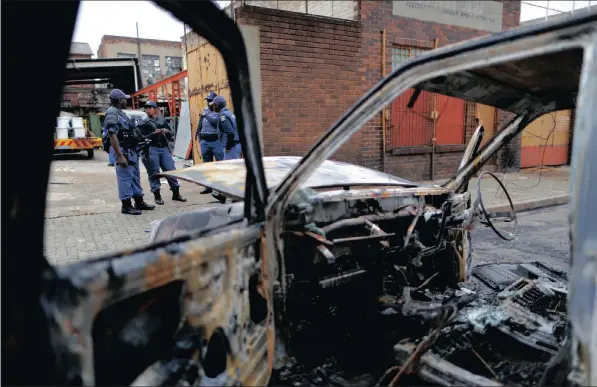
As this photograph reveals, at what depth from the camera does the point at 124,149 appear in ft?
20.9

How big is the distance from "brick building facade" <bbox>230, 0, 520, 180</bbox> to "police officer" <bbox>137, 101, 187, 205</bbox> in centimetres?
176

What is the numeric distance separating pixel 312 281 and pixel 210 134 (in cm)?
578

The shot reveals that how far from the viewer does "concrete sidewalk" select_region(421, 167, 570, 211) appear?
293 inches

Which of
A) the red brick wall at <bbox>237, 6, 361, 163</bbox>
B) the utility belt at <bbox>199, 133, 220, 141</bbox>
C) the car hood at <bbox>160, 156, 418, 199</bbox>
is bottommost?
the car hood at <bbox>160, 156, 418, 199</bbox>

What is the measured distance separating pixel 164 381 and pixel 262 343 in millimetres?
538

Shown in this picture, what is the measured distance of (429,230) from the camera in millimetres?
2809

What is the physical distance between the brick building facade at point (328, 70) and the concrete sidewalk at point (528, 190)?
1.63m

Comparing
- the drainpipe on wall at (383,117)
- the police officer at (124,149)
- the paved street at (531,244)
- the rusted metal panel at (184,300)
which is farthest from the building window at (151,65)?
the rusted metal panel at (184,300)

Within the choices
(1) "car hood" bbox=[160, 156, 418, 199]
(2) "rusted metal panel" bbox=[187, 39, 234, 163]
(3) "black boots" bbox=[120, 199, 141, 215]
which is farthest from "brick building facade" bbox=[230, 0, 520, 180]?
(1) "car hood" bbox=[160, 156, 418, 199]

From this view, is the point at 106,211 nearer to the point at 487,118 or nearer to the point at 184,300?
the point at 184,300

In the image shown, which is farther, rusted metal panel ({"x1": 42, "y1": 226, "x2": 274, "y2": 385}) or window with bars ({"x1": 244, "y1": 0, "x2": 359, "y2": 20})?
window with bars ({"x1": 244, "y1": 0, "x2": 359, "y2": 20})

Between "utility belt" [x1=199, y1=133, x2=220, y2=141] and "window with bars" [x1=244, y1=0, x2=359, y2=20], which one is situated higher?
"window with bars" [x1=244, y1=0, x2=359, y2=20]

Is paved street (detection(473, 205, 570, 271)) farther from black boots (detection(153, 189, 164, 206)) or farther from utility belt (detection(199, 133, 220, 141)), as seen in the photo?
black boots (detection(153, 189, 164, 206))

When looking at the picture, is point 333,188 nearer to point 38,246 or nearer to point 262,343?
point 262,343
